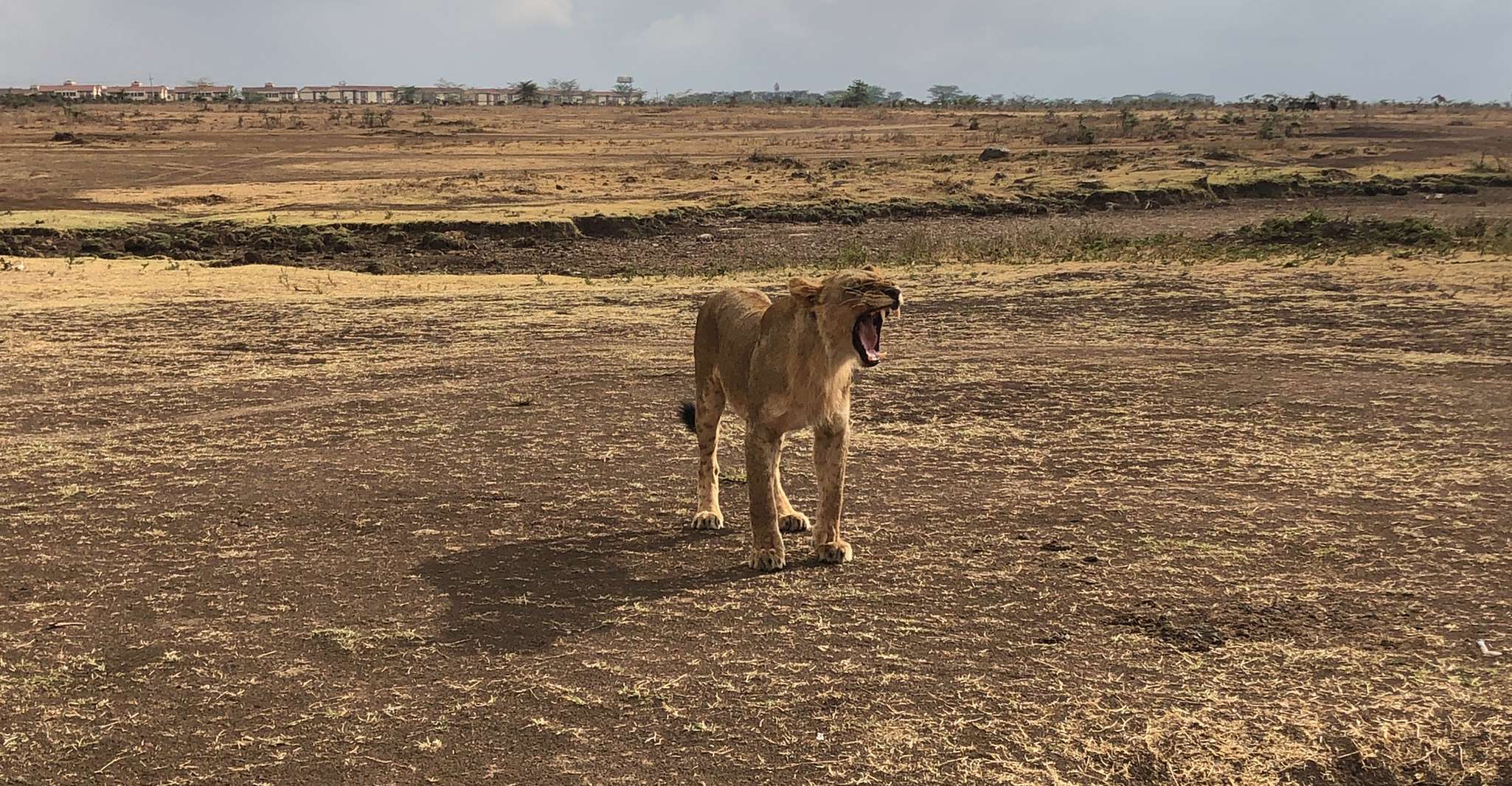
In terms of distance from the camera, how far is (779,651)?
5414mm

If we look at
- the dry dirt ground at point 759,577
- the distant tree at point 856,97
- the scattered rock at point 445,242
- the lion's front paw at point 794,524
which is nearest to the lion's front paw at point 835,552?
the dry dirt ground at point 759,577

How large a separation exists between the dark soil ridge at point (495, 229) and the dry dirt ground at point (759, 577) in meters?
11.1

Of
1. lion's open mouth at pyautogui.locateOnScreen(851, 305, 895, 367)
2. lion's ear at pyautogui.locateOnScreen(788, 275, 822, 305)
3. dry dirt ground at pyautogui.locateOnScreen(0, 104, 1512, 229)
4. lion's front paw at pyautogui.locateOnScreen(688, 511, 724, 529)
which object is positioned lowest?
lion's front paw at pyautogui.locateOnScreen(688, 511, 724, 529)

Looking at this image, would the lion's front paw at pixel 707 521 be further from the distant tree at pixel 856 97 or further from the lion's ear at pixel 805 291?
the distant tree at pixel 856 97

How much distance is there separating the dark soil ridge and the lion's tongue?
58.8 ft

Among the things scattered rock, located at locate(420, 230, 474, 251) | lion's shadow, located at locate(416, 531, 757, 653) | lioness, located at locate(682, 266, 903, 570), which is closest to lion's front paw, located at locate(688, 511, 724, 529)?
lion's shadow, located at locate(416, 531, 757, 653)

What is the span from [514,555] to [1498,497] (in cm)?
626

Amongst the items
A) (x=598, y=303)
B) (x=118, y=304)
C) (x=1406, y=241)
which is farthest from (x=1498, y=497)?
(x=118, y=304)

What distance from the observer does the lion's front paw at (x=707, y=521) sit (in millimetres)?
7316

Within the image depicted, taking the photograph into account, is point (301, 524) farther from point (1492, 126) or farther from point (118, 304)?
point (1492, 126)

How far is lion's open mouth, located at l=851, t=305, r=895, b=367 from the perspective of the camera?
598 cm

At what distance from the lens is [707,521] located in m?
7.32

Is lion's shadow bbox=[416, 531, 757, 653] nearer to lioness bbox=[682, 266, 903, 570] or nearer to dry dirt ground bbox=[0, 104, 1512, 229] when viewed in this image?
lioness bbox=[682, 266, 903, 570]

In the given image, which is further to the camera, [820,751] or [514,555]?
[514,555]
